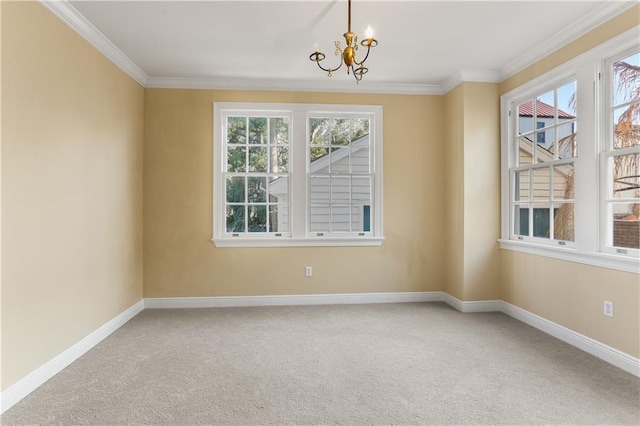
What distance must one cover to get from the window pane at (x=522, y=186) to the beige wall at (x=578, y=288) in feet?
2.00

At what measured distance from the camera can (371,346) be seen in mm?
3061

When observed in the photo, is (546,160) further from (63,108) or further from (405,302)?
(63,108)

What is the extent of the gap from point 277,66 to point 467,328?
334 centimetres

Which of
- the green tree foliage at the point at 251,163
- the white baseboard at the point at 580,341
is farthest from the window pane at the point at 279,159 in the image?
the white baseboard at the point at 580,341

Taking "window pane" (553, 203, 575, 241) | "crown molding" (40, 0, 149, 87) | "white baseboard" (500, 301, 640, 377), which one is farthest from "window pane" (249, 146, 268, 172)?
"white baseboard" (500, 301, 640, 377)

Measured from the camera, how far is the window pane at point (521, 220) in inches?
148

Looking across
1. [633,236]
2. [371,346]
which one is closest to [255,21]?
[371,346]

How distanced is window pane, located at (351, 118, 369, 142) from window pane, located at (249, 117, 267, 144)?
1.10m

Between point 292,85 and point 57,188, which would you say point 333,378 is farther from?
point 292,85

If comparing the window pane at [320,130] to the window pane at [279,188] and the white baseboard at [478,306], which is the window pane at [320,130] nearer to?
the window pane at [279,188]

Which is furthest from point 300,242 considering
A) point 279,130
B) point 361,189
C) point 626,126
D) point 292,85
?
point 626,126

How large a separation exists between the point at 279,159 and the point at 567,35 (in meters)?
3.08

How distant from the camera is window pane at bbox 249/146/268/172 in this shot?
4398 mm

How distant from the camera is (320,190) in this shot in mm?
Result: 4457
